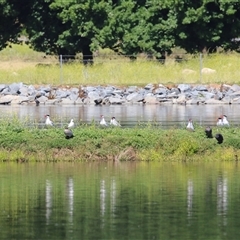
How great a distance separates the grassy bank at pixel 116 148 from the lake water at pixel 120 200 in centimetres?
45

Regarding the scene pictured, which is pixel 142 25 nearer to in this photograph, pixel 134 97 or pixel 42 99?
pixel 134 97

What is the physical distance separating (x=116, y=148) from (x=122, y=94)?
26231 millimetres

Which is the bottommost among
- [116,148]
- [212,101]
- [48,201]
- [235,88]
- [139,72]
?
[48,201]

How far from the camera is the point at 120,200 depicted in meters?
21.1

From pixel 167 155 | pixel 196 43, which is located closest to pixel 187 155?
pixel 167 155

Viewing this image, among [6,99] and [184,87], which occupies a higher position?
[184,87]

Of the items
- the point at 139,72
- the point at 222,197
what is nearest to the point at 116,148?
the point at 222,197

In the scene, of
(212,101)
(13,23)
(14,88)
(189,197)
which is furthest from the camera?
(13,23)

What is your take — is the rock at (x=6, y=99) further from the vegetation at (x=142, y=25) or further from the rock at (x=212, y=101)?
the rock at (x=212, y=101)

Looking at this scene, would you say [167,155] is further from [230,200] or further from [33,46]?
[33,46]

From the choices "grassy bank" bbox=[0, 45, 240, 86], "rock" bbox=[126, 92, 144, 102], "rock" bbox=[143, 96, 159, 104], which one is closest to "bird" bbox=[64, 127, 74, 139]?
"rock" bbox=[143, 96, 159, 104]

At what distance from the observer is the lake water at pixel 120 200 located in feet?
58.5

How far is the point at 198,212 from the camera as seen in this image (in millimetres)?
19594

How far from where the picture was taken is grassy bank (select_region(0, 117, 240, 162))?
26.9 meters
